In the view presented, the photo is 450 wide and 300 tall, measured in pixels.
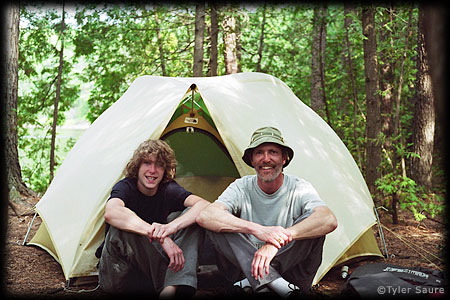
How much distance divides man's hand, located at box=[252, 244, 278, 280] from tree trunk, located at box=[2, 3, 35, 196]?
4404 millimetres

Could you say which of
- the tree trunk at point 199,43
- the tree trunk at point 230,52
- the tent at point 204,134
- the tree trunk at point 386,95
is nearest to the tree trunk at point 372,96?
the tree trunk at point 386,95

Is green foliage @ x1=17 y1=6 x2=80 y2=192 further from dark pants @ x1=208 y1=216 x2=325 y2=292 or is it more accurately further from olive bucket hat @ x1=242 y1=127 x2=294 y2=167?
dark pants @ x1=208 y1=216 x2=325 y2=292

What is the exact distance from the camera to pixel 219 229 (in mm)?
3223

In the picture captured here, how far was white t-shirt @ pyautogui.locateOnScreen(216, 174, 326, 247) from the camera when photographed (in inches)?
135

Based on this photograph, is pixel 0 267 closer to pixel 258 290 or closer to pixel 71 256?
pixel 71 256

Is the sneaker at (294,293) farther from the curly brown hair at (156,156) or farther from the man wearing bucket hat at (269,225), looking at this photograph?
the curly brown hair at (156,156)

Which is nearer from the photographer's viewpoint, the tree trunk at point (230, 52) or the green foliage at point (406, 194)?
the green foliage at point (406, 194)

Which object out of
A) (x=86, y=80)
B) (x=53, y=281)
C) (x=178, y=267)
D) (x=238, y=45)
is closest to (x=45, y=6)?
(x=86, y=80)

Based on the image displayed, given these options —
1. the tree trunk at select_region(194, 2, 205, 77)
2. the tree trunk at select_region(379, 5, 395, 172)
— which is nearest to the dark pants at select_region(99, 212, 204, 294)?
the tree trunk at select_region(194, 2, 205, 77)

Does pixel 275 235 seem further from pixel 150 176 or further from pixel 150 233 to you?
pixel 150 176

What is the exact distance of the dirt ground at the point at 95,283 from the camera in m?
3.75

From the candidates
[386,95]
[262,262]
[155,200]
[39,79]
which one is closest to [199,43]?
[386,95]

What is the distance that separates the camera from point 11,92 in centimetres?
668

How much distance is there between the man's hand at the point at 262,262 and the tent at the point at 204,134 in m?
0.87
